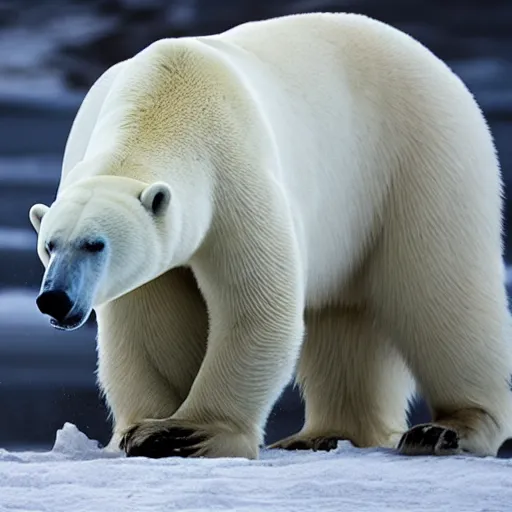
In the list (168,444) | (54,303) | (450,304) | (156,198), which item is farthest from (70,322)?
(450,304)

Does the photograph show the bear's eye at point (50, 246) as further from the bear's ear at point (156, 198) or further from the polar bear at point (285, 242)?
the bear's ear at point (156, 198)

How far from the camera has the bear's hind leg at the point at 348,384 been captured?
13.3 ft

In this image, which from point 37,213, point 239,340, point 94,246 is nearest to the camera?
point 94,246

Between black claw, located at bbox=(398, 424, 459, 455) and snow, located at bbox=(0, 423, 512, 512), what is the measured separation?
0.34 metres

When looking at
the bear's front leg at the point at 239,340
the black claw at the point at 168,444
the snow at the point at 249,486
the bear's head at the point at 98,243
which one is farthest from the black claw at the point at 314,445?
the bear's head at the point at 98,243

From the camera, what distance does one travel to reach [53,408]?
19.9 ft

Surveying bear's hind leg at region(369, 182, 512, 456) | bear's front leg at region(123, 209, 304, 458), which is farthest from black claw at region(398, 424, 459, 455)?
bear's front leg at region(123, 209, 304, 458)

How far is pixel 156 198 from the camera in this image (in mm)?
3068

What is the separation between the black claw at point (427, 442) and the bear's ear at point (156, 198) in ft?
2.68

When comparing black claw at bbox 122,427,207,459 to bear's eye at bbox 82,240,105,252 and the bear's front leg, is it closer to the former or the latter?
the bear's front leg

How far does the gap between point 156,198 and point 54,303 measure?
0.32m

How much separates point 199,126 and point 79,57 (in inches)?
182

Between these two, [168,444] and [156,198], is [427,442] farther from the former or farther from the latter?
[156,198]

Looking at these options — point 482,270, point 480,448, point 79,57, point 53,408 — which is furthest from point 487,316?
point 79,57
